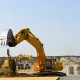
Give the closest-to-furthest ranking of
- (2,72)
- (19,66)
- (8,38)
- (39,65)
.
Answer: (8,38), (39,65), (2,72), (19,66)

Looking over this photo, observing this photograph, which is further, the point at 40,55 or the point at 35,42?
the point at 40,55

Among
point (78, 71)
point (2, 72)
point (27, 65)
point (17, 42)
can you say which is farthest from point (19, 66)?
point (17, 42)

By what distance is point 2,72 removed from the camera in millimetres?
38625

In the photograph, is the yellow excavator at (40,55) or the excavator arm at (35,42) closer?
the excavator arm at (35,42)

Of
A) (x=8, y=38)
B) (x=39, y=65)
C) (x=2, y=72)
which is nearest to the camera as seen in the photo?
(x=8, y=38)

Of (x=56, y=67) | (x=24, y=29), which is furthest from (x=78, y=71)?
(x=24, y=29)

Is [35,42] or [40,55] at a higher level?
[35,42]

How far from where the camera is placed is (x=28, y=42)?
36156mm

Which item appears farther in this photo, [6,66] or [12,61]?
[6,66]

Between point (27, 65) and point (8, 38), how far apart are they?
43564mm

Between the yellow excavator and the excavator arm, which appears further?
the yellow excavator

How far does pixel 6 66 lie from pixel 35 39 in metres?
6.65

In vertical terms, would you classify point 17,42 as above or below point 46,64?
above

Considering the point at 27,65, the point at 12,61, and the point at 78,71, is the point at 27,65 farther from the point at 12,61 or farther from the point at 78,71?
the point at 12,61
